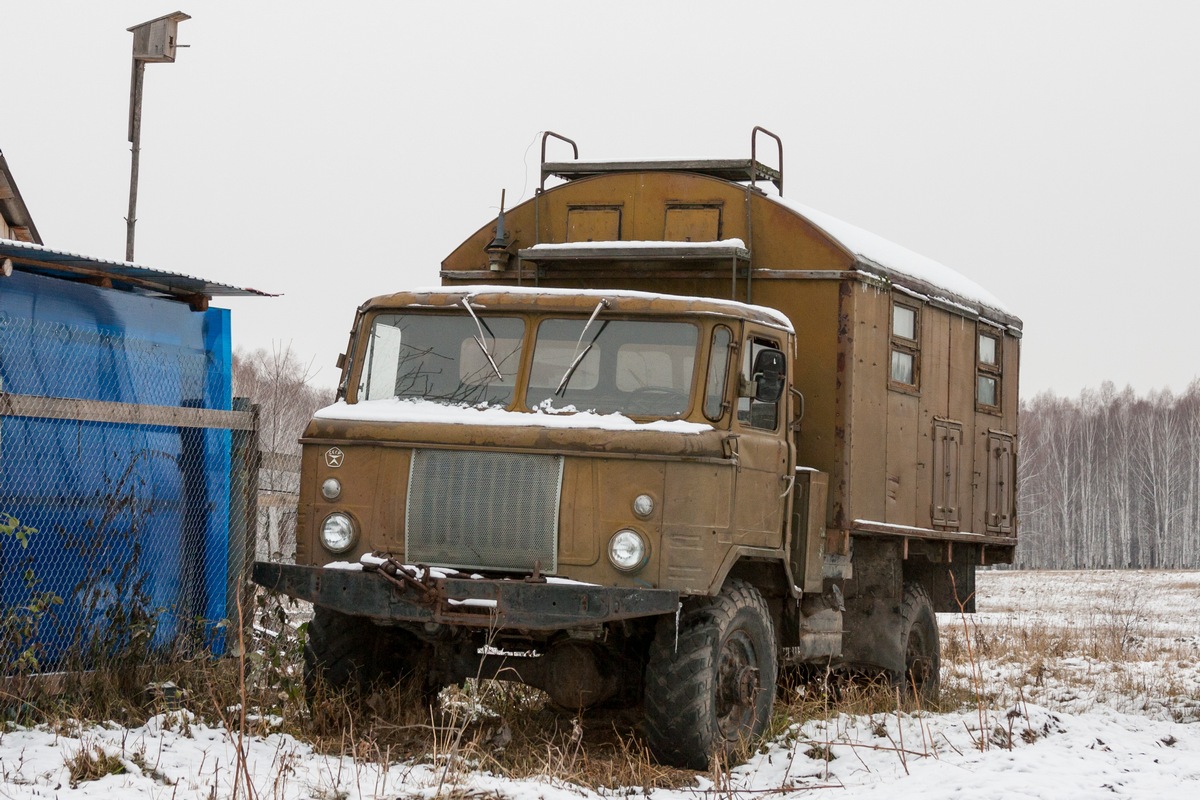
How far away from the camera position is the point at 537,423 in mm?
8484

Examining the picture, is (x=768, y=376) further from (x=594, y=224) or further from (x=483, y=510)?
(x=594, y=224)

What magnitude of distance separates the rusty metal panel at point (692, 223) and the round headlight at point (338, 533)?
3.30 metres

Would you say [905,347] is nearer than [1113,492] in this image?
Yes

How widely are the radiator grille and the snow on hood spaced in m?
0.20

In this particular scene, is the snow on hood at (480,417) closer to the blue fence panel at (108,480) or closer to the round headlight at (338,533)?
the round headlight at (338,533)

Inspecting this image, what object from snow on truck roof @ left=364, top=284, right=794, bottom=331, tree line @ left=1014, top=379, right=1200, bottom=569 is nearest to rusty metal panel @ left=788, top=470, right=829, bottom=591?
snow on truck roof @ left=364, top=284, right=794, bottom=331

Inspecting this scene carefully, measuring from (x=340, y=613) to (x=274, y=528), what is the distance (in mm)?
10752

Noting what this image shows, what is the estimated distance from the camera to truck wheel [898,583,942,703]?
12.3 m

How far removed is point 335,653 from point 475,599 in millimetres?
1420

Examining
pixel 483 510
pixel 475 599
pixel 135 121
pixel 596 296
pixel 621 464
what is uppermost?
pixel 135 121

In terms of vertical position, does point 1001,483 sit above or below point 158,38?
below

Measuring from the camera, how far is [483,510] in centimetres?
844

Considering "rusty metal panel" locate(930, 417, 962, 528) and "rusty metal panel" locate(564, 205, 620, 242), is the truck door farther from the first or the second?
"rusty metal panel" locate(930, 417, 962, 528)

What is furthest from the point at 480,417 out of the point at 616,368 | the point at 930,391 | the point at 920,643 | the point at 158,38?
the point at 158,38
